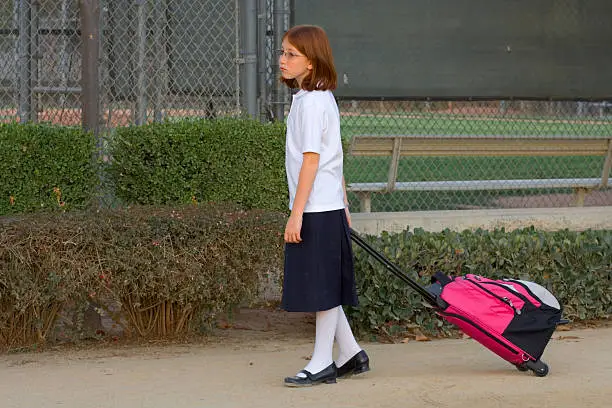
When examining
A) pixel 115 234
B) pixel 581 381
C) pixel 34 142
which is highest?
pixel 34 142

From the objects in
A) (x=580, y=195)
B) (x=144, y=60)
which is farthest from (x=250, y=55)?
(x=580, y=195)

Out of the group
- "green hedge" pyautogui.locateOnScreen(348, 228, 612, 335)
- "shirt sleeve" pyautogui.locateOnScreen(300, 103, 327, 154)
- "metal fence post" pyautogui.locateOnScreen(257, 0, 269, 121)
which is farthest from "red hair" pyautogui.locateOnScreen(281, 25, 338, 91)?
"metal fence post" pyautogui.locateOnScreen(257, 0, 269, 121)

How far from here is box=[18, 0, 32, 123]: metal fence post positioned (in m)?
7.04

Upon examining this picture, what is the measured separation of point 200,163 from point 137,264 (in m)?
1.10

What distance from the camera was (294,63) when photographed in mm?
5000

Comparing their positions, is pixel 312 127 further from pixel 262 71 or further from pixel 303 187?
pixel 262 71

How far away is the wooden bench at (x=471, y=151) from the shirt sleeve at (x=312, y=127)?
12.5 ft

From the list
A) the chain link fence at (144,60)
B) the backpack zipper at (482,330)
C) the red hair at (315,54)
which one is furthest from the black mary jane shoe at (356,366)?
the chain link fence at (144,60)

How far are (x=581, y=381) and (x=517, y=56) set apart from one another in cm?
462

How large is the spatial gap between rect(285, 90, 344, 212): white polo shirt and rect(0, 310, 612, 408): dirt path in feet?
2.98

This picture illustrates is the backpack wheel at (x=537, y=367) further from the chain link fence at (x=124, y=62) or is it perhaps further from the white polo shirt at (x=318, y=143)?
the chain link fence at (x=124, y=62)

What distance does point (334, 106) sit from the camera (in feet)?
16.8

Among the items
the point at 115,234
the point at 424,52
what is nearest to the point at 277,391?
the point at 115,234

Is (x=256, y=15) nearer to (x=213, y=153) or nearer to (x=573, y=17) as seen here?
(x=213, y=153)
